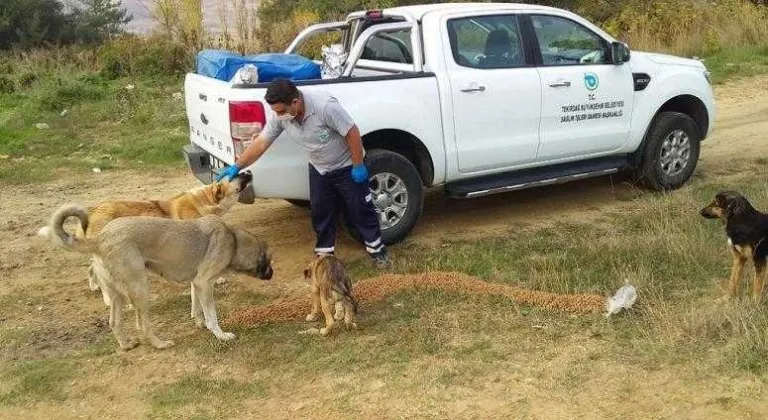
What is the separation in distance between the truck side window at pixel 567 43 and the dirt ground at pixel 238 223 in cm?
144

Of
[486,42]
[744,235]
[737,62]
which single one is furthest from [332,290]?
[737,62]

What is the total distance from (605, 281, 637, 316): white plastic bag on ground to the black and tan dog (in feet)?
2.04

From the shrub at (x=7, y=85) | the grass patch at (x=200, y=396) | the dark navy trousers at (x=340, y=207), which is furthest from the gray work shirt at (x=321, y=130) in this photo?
the shrub at (x=7, y=85)

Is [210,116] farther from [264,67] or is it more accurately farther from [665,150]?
[665,150]

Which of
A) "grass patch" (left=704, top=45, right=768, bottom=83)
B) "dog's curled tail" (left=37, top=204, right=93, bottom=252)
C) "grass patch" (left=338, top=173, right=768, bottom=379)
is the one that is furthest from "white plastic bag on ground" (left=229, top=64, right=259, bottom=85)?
"grass patch" (left=704, top=45, right=768, bottom=83)

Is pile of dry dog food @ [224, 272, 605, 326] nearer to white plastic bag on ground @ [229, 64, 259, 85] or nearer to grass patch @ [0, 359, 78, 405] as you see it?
grass patch @ [0, 359, 78, 405]

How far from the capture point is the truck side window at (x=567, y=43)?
7.14 metres

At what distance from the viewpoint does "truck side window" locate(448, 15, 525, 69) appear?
668 cm

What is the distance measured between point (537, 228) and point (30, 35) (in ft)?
76.7

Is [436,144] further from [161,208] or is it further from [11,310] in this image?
[11,310]

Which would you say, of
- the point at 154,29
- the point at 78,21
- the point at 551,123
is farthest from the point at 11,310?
the point at 78,21

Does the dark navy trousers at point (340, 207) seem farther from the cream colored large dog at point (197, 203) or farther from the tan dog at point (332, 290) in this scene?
the tan dog at point (332, 290)

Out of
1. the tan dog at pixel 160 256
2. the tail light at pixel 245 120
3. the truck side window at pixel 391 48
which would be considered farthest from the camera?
the truck side window at pixel 391 48

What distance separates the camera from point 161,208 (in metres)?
5.66
